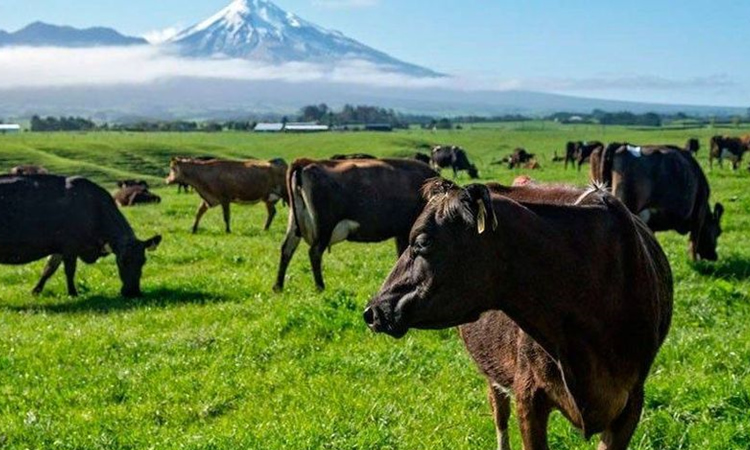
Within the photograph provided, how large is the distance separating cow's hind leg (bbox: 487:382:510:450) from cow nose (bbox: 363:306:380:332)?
2278mm

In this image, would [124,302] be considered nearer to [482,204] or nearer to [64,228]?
[64,228]

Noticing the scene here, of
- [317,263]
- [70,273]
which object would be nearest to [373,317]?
[317,263]

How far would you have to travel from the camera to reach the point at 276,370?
9.79 metres

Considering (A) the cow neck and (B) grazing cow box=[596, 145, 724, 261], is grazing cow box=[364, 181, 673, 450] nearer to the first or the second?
(B) grazing cow box=[596, 145, 724, 261]

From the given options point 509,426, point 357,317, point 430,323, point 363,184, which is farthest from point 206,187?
point 430,323

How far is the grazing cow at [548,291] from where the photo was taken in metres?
4.62

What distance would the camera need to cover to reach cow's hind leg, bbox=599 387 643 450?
5258 millimetres

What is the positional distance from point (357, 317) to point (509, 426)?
4118 mm

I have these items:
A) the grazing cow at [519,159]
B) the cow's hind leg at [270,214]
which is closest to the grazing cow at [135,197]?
the cow's hind leg at [270,214]

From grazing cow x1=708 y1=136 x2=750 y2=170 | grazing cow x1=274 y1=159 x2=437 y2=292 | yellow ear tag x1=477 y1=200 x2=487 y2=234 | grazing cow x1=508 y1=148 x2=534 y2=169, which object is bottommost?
grazing cow x1=508 y1=148 x2=534 y2=169

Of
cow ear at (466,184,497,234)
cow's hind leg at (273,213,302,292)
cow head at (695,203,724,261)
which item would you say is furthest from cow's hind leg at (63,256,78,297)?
cow ear at (466,184,497,234)

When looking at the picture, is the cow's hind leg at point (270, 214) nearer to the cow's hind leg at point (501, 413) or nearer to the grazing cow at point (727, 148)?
the cow's hind leg at point (501, 413)

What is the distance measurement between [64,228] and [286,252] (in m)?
4.07

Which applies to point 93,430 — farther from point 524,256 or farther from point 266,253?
point 266,253
